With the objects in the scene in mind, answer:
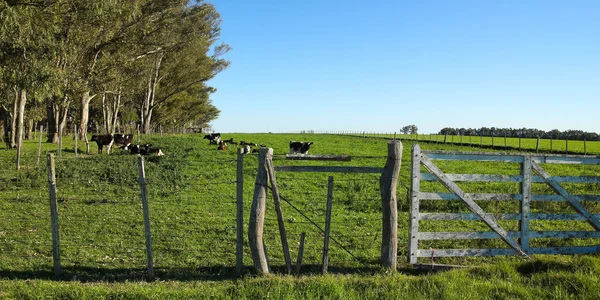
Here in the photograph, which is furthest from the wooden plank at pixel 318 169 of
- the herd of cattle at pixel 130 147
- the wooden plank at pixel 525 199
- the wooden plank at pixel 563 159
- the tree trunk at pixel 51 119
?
the tree trunk at pixel 51 119

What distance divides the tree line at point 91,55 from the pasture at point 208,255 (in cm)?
588

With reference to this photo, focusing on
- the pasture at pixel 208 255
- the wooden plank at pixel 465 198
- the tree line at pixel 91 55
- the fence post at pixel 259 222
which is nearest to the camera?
the pasture at pixel 208 255

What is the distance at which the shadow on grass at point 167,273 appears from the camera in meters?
7.31

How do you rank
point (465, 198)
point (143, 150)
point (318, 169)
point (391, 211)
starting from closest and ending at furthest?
point (391, 211), point (318, 169), point (465, 198), point (143, 150)

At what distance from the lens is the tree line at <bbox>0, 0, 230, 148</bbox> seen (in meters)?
18.6

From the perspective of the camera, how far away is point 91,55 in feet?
112

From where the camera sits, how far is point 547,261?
770 centimetres

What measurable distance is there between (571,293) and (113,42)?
1302 inches

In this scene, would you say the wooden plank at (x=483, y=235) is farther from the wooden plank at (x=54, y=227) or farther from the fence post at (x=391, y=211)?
the wooden plank at (x=54, y=227)

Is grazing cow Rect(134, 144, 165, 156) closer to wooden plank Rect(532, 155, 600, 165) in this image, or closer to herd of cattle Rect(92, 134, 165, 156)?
herd of cattle Rect(92, 134, 165, 156)

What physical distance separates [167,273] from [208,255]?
3.73 ft

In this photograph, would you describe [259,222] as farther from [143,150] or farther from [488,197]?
[143,150]

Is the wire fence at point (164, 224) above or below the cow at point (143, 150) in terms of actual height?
below

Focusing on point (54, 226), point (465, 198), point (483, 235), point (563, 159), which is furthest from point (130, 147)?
point (563, 159)
